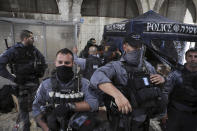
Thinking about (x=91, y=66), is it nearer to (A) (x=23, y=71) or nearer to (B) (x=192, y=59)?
(A) (x=23, y=71)

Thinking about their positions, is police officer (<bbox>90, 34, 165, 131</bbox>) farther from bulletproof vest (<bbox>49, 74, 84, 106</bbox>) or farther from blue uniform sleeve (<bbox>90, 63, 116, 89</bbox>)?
bulletproof vest (<bbox>49, 74, 84, 106</bbox>)

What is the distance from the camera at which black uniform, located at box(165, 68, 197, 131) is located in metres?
2.46

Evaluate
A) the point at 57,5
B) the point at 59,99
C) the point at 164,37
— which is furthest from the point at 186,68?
the point at 57,5

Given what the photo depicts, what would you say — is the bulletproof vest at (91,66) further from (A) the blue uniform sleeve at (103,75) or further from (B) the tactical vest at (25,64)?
(A) the blue uniform sleeve at (103,75)

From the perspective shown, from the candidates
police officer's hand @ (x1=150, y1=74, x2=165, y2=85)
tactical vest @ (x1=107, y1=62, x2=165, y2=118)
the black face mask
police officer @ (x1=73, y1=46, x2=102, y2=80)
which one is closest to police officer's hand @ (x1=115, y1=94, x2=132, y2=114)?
tactical vest @ (x1=107, y1=62, x2=165, y2=118)

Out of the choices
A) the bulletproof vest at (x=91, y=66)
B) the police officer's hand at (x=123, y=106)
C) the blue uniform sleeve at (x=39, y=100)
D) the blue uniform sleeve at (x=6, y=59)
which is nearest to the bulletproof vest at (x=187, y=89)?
the police officer's hand at (x=123, y=106)

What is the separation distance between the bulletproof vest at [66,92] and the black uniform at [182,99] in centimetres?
166

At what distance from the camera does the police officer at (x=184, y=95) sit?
8.07 ft

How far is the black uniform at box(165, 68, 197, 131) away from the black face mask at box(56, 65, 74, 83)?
179cm

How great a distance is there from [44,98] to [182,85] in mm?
2440

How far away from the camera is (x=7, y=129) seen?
3488 mm

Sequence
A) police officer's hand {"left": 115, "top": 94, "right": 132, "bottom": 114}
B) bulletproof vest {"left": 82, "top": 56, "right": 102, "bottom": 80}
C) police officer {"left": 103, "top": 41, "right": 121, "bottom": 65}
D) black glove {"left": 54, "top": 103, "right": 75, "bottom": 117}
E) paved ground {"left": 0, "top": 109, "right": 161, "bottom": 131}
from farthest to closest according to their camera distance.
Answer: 1. police officer {"left": 103, "top": 41, "right": 121, "bottom": 65}
2. bulletproof vest {"left": 82, "top": 56, "right": 102, "bottom": 80}
3. paved ground {"left": 0, "top": 109, "right": 161, "bottom": 131}
4. black glove {"left": 54, "top": 103, "right": 75, "bottom": 117}
5. police officer's hand {"left": 115, "top": 94, "right": 132, "bottom": 114}

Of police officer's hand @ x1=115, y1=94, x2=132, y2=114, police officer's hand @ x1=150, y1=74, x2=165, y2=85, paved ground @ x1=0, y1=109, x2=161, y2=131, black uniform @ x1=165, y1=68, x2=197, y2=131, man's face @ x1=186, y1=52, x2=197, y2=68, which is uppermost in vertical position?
man's face @ x1=186, y1=52, x2=197, y2=68

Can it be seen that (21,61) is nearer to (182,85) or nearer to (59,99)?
(59,99)
